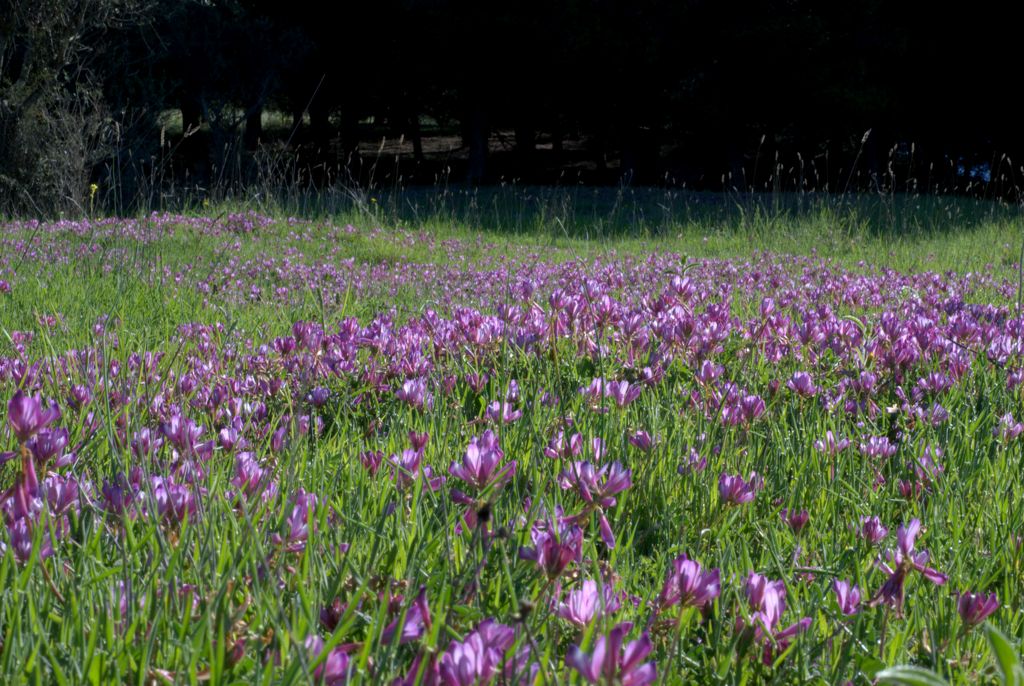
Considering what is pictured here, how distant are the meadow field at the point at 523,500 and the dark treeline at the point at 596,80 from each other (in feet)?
52.7

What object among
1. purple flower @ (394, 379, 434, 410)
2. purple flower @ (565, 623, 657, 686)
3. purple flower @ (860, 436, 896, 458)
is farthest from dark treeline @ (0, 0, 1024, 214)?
purple flower @ (565, 623, 657, 686)

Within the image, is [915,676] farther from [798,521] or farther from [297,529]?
[798,521]

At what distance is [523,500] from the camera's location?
2.04 m

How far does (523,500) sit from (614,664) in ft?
3.71

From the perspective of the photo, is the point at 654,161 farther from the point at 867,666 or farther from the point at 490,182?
the point at 867,666

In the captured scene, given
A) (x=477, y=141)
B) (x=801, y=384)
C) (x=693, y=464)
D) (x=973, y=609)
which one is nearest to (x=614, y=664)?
(x=973, y=609)

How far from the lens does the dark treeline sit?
22938 millimetres

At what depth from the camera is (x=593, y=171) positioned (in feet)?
125

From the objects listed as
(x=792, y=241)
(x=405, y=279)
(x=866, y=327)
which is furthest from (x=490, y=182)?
(x=866, y=327)

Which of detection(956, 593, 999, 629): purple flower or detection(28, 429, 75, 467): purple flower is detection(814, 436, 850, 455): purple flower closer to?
detection(956, 593, 999, 629): purple flower

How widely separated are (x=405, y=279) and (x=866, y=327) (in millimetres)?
4370

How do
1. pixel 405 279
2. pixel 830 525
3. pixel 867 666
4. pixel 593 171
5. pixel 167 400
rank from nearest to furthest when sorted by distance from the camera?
pixel 867 666 < pixel 830 525 < pixel 167 400 < pixel 405 279 < pixel 593 171

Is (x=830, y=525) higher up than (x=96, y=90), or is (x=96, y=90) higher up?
(x=96, y=90)

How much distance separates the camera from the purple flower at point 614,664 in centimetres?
89
